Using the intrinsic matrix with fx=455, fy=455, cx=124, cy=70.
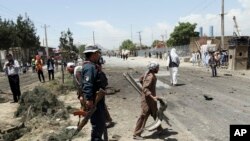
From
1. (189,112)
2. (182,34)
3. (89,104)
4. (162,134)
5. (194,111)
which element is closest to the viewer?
(89,104)

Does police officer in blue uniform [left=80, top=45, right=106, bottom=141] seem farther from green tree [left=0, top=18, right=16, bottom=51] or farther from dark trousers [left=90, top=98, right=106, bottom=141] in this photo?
green tree [left=0, top=18, right=16, bottom=51]

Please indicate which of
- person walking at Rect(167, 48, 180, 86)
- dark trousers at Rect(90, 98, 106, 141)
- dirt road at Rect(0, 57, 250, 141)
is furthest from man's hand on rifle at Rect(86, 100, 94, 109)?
person walking at Rect(167, 48, 180, 86)

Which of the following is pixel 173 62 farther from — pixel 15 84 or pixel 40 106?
pixel 40 106

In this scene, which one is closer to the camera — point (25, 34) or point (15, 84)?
point (15, 84)

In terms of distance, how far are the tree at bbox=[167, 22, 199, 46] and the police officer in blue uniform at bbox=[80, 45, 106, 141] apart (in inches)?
3394

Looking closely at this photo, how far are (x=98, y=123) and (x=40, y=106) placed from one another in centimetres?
676

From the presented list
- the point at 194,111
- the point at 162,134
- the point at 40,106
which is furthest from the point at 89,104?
the point at 40,106

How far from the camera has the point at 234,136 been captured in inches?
264

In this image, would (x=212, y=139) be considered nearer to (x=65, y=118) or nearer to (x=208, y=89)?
(x=65, y=118)

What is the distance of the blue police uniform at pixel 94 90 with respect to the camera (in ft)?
22.9

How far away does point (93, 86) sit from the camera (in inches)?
280

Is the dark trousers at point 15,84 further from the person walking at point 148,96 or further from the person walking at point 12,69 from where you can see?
the person walking at point 148,96

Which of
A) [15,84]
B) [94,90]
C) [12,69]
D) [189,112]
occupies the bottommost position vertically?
[189,112]

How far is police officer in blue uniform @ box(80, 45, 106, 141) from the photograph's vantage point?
6980 millimetres
